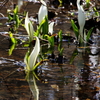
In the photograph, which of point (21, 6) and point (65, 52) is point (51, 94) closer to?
point (65, 52)

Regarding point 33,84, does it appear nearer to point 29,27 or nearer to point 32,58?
point 32,58

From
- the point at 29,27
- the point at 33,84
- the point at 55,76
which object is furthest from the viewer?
the point at 29,27

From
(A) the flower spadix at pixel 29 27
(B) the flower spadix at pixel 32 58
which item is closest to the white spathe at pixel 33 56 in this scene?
(B) the flower spadix at pixel 32 58

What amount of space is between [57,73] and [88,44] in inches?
40.8

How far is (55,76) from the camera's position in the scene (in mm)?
2613

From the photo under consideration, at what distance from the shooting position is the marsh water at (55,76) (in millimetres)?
2264

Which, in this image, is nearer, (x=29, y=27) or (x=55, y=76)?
(x=55, y=76)

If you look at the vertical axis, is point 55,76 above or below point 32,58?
below

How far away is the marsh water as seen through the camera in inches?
89.1

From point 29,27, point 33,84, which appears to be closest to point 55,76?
point 33,84

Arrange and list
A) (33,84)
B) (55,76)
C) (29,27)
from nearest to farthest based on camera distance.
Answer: (33,84) < (55,76) < (29,27)

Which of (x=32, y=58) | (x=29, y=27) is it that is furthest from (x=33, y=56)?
(x=29, y=27)

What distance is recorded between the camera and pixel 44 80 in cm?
253

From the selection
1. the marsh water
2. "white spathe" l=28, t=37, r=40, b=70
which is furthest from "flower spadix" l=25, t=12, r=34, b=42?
"white spathe" l=28, t=37, r=40, b=70
